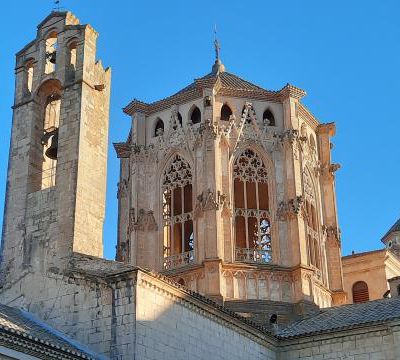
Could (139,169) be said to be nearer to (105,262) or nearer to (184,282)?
(184,282)

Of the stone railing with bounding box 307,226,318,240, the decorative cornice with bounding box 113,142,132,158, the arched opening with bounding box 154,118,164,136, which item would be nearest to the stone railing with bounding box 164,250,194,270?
the stone railing with bounding box 307,226,318,240

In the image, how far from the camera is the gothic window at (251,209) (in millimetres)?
30234

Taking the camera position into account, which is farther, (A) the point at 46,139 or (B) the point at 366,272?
(B) the point at 366,272

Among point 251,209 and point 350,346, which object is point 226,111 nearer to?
point 251,209

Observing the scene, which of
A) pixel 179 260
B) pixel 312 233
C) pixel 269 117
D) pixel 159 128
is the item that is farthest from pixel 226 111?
pixel 179 260

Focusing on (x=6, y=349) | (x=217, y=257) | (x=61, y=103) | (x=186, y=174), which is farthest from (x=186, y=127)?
(x=6, y=349)

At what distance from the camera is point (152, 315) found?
66.0 feet

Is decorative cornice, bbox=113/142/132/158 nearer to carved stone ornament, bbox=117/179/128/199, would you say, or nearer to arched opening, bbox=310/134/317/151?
carved stone ornament, bbox=117/179/128/199

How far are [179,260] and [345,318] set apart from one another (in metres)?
7.17

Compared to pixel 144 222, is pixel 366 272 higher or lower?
lower

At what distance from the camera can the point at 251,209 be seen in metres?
31.1

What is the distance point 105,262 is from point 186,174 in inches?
457

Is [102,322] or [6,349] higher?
[102,322]

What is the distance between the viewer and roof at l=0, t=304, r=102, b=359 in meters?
16.8
